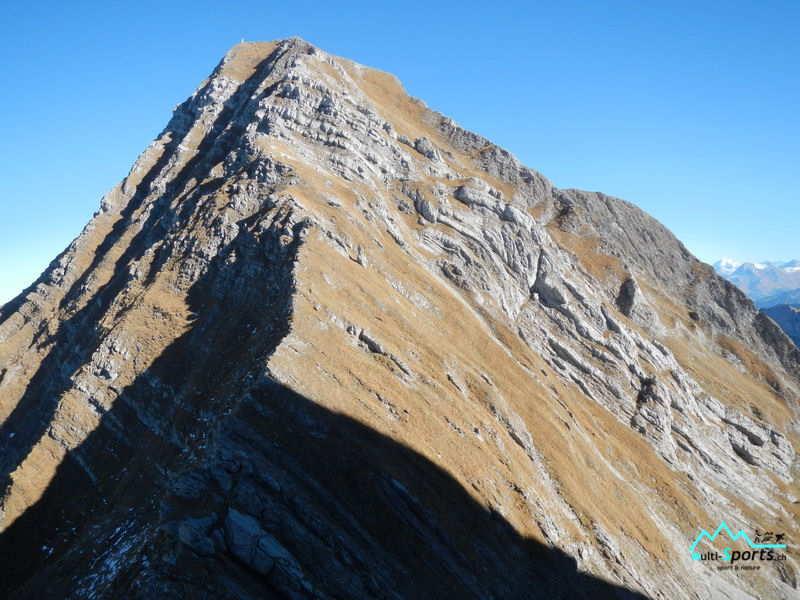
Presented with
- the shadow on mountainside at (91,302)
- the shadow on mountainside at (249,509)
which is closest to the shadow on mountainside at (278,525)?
the shadow on mountainside at (249,509)

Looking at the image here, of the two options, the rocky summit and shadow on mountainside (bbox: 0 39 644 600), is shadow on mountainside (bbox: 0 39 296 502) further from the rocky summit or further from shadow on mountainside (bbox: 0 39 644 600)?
shadow on mountainside (bbox: 0 39 644 600)

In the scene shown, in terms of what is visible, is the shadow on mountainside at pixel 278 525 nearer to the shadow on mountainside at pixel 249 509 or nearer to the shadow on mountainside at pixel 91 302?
the shadow on mountainside at pixel 249 509

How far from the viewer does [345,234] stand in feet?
158

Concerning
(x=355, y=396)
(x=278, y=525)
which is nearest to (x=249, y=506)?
(x=278, y=525)

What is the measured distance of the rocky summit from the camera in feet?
70.5

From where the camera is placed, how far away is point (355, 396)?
29.1 metres

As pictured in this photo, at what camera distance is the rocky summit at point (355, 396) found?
846 inches

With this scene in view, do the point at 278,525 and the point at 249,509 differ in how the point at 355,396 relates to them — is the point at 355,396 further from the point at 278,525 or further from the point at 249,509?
the point at 249,509

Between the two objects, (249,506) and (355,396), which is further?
(355,396)

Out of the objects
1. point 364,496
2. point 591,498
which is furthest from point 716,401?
point 364,496

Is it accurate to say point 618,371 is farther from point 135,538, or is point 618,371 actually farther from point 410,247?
point 135,538

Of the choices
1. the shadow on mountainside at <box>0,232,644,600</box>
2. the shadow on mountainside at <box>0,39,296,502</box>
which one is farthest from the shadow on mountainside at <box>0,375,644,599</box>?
the shadow on mountainside at <box>0,39,296,502</box>

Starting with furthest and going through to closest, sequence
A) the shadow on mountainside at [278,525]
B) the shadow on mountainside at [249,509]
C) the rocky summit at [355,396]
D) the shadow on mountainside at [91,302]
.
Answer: the shadow on mountainside at [91,302] → the rocky summit at [355,396] → the shadow on mountainside at [249,509] → the shadow on mountainside at [278,525]

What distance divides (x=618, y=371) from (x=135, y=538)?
219 ft
